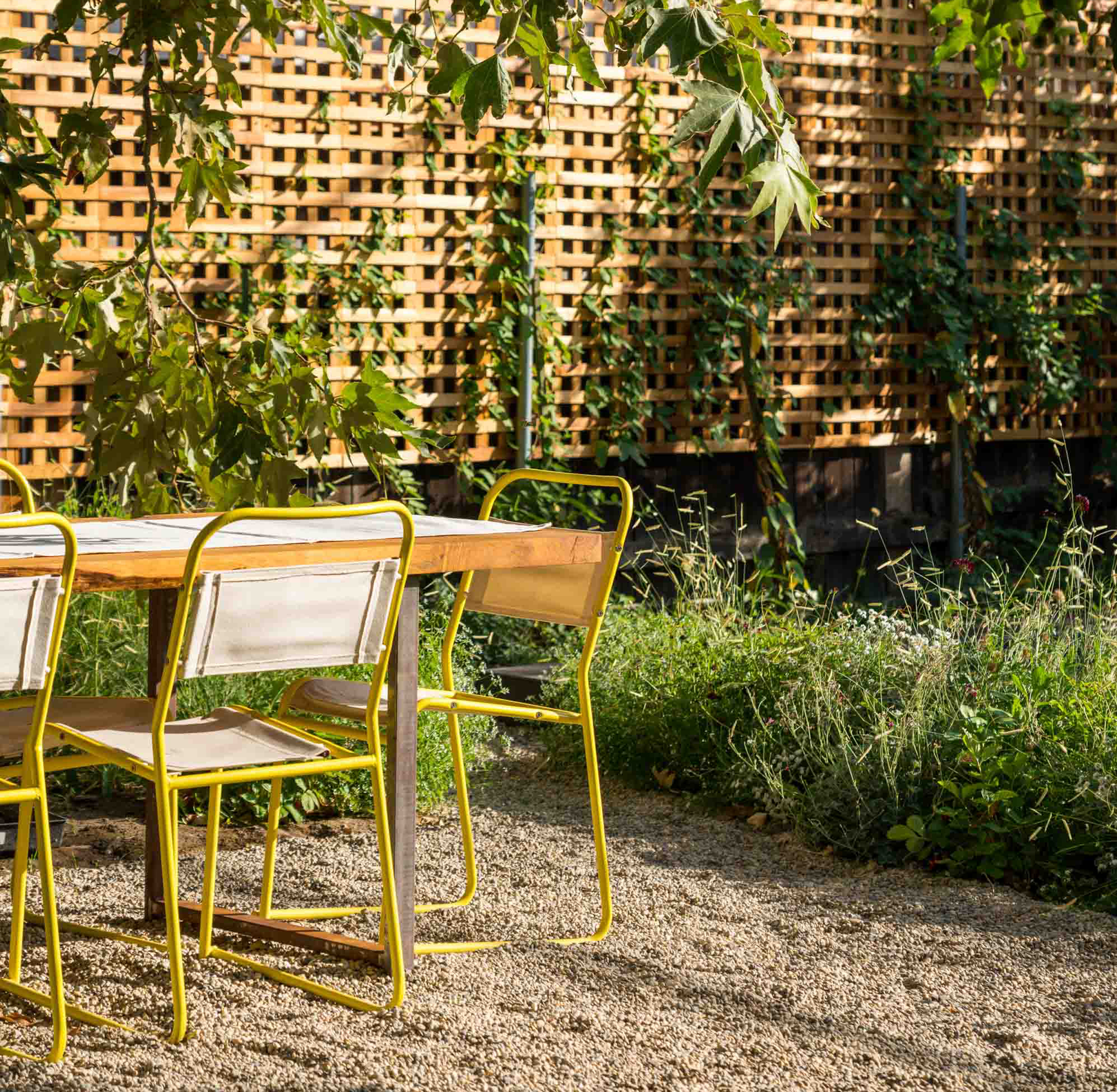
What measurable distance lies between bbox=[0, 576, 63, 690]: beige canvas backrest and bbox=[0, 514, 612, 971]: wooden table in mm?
61

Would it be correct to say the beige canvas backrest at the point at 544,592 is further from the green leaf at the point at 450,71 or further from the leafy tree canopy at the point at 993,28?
the leafy tree canopy at the point at 993,28

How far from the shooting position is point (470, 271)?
6.02 meters

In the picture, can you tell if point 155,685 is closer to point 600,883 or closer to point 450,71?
point 600,883

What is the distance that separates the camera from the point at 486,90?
8.05 feet

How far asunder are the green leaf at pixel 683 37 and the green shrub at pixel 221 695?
2.07m

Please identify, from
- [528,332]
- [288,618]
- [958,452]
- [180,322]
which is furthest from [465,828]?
[958,452]

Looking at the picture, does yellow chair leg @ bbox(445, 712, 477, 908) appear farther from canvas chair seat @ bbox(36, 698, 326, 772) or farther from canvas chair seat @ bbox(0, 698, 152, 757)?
canvas chair seat @ bbox(0, 698, 152, 757)

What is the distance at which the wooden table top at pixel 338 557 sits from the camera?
8.24 ft

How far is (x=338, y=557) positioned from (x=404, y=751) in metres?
0.41

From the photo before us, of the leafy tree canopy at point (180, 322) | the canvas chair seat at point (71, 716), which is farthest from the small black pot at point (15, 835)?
the leafy tree canopy at point (180, 322)

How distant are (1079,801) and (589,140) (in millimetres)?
3686

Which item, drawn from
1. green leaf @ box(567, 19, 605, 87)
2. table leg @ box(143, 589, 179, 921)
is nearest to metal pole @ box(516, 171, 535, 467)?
green leaf @ box(567, 19, 605, 87)

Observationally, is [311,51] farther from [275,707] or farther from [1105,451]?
[1105,451]

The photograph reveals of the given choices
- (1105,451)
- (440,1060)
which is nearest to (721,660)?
(440,1060)
